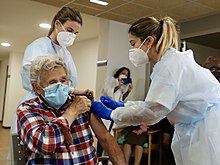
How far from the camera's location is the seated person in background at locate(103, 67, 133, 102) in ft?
13.3

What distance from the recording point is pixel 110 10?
12.7 ft

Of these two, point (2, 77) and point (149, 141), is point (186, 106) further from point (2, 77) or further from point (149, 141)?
point (2, 77)

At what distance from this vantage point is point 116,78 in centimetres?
421

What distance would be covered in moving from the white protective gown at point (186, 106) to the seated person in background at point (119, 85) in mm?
2610

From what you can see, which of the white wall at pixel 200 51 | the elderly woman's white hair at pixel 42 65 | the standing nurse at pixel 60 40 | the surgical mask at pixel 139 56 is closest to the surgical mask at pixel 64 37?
the standing nurse at pixel 60 40

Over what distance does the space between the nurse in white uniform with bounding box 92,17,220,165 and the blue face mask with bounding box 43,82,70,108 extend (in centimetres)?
19

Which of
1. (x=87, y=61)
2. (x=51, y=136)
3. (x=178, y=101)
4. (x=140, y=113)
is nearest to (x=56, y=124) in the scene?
(x=51, y=136)

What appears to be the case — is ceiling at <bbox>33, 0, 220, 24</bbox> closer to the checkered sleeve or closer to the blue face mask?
the blue face mask

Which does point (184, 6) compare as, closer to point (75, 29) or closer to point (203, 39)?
point (203, 39)

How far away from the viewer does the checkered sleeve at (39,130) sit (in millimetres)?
1070

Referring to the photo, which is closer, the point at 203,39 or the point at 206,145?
the point at 206,145

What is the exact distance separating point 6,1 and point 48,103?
3107mm

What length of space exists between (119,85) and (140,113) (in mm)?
2750

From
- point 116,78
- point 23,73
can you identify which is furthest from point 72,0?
point 23,73
